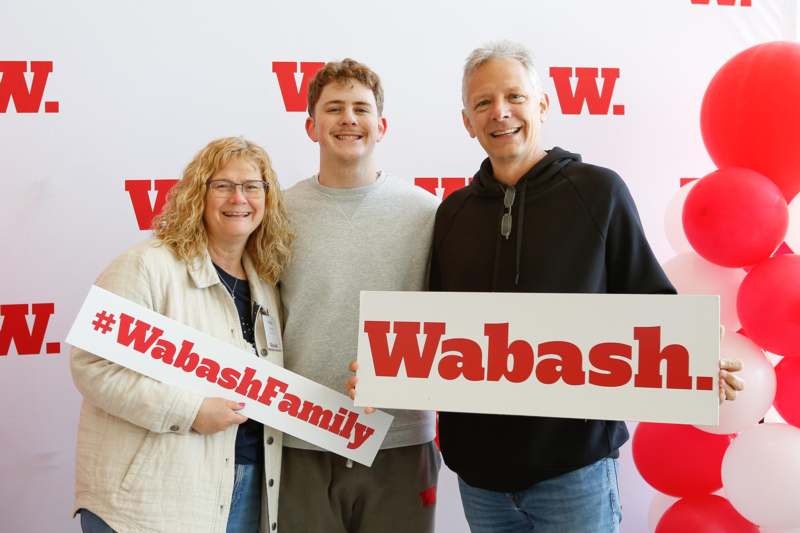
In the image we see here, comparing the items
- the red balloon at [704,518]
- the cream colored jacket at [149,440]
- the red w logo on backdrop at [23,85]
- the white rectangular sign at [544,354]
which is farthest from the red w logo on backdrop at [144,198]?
the red balloon at [704,518]

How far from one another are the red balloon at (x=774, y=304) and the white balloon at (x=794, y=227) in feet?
0.52

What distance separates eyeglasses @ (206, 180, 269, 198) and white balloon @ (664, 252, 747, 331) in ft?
4.41

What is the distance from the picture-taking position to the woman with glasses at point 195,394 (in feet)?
5.12

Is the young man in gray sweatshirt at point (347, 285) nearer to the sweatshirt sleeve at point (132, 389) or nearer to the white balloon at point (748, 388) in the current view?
the sweatshirt sleeve at point (132, 389)

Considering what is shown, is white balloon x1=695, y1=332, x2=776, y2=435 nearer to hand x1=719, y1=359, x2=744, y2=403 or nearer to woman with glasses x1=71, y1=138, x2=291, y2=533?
hand x1=719, y1=359, x2=744, y2=403

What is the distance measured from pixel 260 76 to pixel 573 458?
1811mm


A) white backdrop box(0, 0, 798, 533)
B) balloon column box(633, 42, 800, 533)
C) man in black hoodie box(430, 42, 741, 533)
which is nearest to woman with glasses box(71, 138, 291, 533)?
man in black hoodie box(430, 42, 741, 533)

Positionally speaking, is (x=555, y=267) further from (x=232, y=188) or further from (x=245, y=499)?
(x=245, y=499)

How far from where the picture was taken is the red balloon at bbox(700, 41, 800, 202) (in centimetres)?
201

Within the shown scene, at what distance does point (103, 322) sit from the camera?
1.57 meters

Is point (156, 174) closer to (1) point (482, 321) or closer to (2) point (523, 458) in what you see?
(1) point (482, 321)

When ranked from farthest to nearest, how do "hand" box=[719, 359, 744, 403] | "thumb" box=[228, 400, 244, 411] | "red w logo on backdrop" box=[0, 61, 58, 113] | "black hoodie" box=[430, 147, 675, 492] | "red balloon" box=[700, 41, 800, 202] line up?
"red w logo on backdrop" box=[0, 61, 58, 113], "red balloon" box=[700, 41, 800, 202], "thumb" box=[228, 400, 244, 411], "black hoodie" box=[430, 147, 675, 492], "hand" box=[719, 359, 744, 403]

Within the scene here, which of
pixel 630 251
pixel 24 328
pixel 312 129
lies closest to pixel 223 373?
pixel 312 129

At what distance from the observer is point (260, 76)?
2562mm
